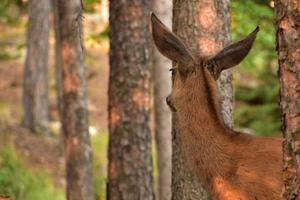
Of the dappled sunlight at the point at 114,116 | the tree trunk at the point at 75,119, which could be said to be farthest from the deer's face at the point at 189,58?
the tree trunk at the point at 75,119

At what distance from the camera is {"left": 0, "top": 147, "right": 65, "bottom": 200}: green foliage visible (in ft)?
54.0

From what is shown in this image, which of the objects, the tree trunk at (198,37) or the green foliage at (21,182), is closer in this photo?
the tree trunk at (198,37)

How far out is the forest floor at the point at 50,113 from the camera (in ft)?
62.5

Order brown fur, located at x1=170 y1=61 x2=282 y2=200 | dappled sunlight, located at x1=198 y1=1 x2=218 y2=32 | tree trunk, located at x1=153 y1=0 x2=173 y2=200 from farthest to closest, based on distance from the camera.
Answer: tree trunk, located at x1=153 y1=0 x2=173 y2=200 < dappled sunlight, located at x1=198 y1=1 x2=218 y2=32 < brown fur, located at x1=170 y1=61 x2=282 y2=200

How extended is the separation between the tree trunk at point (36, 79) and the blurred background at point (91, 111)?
0.48 m

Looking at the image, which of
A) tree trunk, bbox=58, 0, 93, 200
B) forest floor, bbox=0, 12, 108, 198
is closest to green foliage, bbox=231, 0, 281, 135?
tree trunk, bbox=58, 0, 93, 200

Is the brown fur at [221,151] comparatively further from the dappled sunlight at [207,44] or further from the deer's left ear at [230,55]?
the dappled sunlight at [207,44]

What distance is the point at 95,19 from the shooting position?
36.8 meters

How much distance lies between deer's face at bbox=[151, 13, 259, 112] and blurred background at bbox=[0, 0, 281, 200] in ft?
19.7

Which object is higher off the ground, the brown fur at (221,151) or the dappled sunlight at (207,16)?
the dappled sunlight at (207,16)

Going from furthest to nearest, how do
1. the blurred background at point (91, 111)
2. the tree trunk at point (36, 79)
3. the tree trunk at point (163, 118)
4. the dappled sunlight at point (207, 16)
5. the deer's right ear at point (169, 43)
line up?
the tree trunk at point (36, 79) → the blurred background at point (91, 111) → the tree trunk at point (163, 118) → the dappled sunlight at point (207, 16) → the deer's right ear at point (169, 43)

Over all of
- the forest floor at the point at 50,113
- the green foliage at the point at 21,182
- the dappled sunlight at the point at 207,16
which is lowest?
the green foliage at the point at 21,182

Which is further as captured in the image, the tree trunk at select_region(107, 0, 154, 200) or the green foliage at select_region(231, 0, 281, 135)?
the green foliage at select_region(231, 0, 281, 135)

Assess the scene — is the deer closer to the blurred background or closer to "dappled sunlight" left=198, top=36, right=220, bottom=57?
"dappled sunlight" left=198, top=36, right=220, bottom=57
